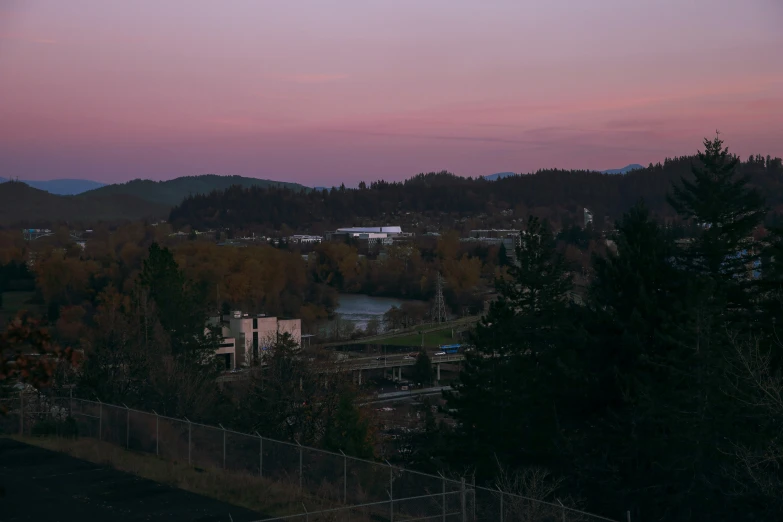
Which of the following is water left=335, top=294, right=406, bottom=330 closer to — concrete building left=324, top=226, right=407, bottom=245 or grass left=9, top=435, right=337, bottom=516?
concrete building left=324, top=226, right=407, bottom=245

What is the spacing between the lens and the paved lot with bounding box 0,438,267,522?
12.4m

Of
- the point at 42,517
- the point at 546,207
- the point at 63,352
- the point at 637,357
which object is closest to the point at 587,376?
the point at 637,357

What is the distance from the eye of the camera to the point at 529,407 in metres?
19.4

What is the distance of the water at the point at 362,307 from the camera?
79750mm

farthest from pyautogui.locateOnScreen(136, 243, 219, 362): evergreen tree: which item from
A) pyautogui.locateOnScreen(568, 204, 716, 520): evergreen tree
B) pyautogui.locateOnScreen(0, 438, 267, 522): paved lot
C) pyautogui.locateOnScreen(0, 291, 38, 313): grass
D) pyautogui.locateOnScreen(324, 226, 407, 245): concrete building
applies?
pyautogui.locateOnScreen(324, 226, 407, 245): concrete building

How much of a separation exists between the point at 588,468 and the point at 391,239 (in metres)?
129

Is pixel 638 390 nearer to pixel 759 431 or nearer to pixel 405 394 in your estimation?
pixel 759 431

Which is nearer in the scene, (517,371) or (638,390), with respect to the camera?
(638,390)

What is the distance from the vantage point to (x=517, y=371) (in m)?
Result: 21.7

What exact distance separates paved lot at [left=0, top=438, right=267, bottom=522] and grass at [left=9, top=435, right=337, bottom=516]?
0.19m

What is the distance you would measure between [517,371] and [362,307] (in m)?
68.5

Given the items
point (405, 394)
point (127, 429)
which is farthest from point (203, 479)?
point (405, 394)

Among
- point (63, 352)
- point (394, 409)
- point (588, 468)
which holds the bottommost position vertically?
point (394, 409)

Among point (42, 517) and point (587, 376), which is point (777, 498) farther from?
point (42, 517)
